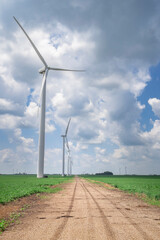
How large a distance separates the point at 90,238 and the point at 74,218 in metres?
3.35

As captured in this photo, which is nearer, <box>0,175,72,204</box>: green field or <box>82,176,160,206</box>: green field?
<box>0,175,72,204</box>: green field

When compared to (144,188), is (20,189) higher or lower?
higher

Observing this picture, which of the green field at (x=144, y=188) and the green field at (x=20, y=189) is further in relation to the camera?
the green field at (x=144, y=188)

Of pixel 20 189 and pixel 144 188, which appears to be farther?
pixel 144 188

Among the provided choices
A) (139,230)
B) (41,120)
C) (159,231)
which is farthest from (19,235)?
(41,120)

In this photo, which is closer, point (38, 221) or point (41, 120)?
point (38, 221)

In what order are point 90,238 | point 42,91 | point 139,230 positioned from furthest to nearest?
point 42,91, point 139,230, point 90,238

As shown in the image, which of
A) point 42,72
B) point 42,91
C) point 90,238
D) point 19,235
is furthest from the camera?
point 42,72

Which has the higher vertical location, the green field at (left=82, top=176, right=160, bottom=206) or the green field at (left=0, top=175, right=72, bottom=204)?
the green field at (left=0, top=175, right=72, bottom=204)

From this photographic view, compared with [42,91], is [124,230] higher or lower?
lower

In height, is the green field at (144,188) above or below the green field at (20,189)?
below

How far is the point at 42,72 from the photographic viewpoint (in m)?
69.9

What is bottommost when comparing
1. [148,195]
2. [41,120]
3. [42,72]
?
[148,195]

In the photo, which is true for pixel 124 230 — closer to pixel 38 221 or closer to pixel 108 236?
pixel 108 236
